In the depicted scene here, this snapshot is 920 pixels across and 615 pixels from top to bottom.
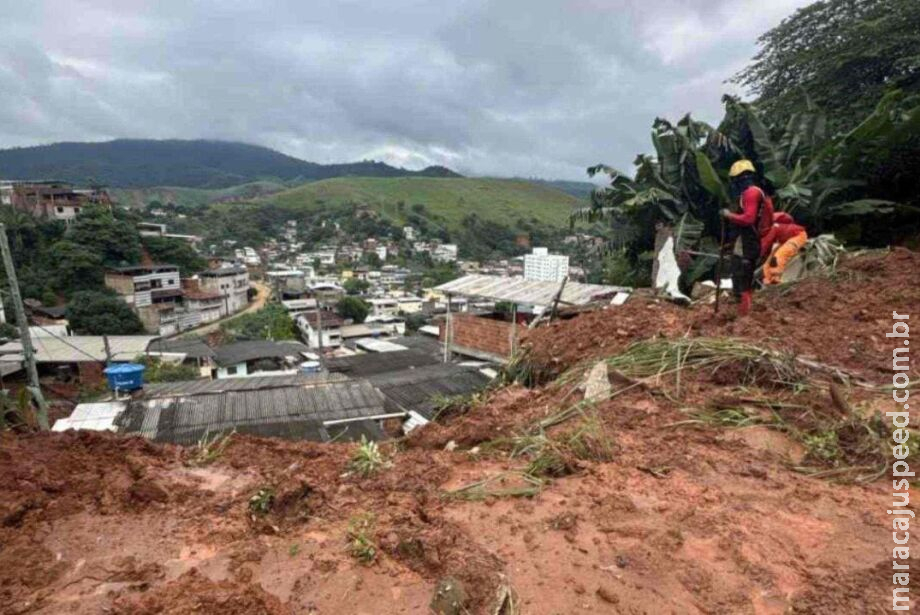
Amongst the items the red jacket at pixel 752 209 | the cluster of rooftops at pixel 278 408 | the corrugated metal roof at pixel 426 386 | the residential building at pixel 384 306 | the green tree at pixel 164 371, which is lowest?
the residential building at pixel 384 306

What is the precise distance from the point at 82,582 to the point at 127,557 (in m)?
0.19

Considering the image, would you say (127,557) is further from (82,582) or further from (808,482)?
(808,482)

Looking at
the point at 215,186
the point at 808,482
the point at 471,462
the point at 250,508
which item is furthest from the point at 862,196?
the point at 215,186

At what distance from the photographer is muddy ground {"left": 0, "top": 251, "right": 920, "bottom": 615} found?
6.65 feet

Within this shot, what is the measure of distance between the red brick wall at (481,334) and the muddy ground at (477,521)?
24.6 feet

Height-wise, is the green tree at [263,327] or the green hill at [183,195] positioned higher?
the green hill at [183,195]

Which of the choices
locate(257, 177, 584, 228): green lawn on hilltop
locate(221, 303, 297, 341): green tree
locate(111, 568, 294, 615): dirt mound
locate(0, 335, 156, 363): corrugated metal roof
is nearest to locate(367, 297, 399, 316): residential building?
locate(221, 303, 297, 341): green tree

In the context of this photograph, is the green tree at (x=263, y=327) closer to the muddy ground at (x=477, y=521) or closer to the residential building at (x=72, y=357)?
the residential building at (x=72, y=357)

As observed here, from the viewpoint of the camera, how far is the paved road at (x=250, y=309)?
39.0 m

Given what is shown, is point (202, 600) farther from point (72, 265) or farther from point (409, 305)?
point (409, 305)

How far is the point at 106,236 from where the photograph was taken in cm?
3641

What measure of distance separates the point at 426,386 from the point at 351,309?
3515 centimetres

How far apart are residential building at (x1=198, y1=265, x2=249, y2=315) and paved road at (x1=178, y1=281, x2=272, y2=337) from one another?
0.94 m

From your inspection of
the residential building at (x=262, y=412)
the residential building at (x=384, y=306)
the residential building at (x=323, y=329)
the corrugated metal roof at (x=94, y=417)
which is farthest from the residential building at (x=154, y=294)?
the residential building at (x=262, y=412)
